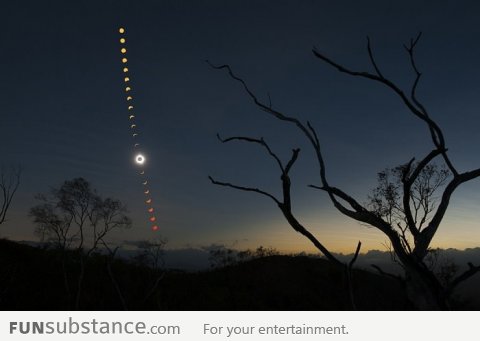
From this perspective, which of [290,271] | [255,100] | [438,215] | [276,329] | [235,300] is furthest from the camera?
[290,271]

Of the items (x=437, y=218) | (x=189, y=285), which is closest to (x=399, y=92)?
(x=437, y=218)

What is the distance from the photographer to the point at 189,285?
37.6 m

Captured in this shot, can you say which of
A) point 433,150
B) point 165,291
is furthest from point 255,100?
point 165,291

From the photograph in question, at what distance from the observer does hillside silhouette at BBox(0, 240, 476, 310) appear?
29016 millimetres

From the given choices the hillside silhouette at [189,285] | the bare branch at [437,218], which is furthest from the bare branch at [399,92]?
the hillside silhouette at [189,285]

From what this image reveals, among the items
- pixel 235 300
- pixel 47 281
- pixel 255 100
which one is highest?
pixel 255 100

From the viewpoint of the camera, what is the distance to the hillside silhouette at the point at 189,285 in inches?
1142

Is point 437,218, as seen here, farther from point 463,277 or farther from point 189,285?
point 189,285

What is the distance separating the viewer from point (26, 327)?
6.05 meters

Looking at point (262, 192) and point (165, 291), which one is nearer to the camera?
point (262, 192)

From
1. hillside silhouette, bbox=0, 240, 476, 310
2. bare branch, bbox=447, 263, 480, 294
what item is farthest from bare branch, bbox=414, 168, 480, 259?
hillside silhouette, bbox=0, 240, 476, 310

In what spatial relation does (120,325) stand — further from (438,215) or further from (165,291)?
(165,291)

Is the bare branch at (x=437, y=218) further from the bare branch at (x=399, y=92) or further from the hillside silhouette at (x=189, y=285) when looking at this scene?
the hillside silhouette at (x=189, y=285)

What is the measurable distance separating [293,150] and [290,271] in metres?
46.8
